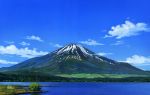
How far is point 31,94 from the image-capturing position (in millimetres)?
136625

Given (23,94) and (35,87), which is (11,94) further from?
(35,87)

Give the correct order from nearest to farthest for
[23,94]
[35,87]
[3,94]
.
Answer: [3,94], [23,94], [35,87]

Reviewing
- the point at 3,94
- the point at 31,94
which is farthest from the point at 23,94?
the point at 3,94

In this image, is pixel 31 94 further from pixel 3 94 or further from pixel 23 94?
pixel 3 94

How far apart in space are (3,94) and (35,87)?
37008 millimetres

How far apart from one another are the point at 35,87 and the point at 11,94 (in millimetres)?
29195

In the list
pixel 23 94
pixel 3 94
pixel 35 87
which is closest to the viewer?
pixel 3 94

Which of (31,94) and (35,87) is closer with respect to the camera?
(31,94)

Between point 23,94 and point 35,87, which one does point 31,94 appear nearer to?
point 23,94

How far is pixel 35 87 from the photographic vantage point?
159875 mm

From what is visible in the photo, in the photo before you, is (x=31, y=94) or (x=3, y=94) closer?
(x=3, y=94)

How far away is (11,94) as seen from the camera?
430 ft

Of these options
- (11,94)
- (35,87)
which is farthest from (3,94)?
(35,87)

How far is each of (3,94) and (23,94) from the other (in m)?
13.9
